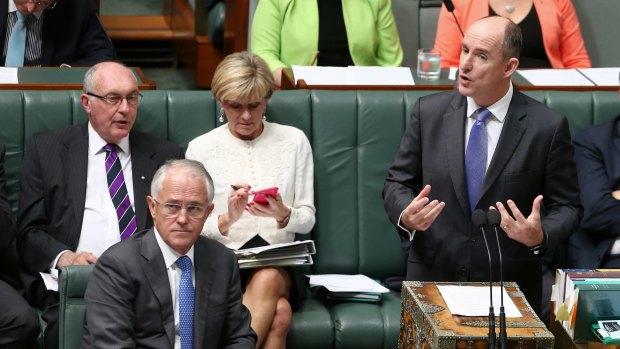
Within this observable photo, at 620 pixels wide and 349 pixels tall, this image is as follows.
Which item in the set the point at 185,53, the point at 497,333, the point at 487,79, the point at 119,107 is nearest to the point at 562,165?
the point at 487,79

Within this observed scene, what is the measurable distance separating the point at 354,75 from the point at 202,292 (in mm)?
1533

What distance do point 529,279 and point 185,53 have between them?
10.2 feet

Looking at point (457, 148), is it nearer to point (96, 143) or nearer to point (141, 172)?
point (141, 172)

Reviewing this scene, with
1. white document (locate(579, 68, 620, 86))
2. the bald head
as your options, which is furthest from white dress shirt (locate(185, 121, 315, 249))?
white document (locate(579, 68, 620, 86))

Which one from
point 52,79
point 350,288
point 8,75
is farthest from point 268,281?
point 8,75

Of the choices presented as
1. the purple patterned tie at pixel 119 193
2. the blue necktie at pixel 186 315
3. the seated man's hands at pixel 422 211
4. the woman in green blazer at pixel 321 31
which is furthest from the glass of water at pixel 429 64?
the blue necktie at pixel 186 315

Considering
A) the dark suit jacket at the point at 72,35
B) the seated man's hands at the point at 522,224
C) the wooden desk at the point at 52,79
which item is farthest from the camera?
the dark suit jacket at the point at 72,35

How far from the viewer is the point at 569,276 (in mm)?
3096

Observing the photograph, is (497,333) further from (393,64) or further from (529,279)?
(393,64)

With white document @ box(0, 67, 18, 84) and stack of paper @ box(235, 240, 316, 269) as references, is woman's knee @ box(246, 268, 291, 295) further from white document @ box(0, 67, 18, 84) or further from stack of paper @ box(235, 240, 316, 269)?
white document @ box(0, 67, 18, 84)

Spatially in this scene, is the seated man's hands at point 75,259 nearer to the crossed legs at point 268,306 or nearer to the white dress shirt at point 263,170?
the white dress shirt at point 263,170

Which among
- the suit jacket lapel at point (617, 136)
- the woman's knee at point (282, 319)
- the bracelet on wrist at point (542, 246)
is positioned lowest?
the woman's knee at point (282, 319)

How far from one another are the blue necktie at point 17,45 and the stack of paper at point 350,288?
1.45m

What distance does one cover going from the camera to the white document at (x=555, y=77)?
4.46m
